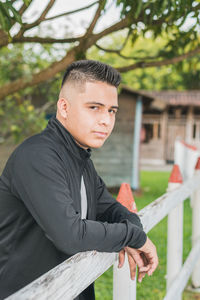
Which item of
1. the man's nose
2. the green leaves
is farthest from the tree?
the man's nose

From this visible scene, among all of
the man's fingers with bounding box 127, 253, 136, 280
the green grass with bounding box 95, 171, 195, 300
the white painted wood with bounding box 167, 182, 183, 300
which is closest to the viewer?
the man's fingers with bounding box 127, 253, 136, 280

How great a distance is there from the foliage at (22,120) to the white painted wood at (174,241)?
402 centimetres

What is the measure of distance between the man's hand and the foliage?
515 cm

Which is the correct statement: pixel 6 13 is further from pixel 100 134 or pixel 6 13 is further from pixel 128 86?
pixel 128 86

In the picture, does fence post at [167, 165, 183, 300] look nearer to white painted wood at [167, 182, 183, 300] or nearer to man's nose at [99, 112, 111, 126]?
white painted wood at [167, 182, 183, 300]

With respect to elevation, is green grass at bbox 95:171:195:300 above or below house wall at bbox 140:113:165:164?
above

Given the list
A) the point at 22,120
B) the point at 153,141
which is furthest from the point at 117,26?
Answer: the point at 153,141

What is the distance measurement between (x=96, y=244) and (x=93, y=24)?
6.64ft

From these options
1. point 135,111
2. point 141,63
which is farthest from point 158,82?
point 141,63

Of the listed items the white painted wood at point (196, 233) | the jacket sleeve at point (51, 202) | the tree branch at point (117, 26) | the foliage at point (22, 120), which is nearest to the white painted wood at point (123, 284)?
the jacket sleeve at point (51, 202)

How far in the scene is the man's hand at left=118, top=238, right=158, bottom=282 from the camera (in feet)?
5.90

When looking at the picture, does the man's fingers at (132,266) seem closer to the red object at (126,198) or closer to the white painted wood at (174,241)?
the red object at (126,198)

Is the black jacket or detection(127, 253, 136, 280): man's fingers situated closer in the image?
the black jacket

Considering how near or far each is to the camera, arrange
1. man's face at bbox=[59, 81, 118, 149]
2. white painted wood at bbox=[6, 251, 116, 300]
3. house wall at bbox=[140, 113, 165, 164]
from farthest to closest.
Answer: house wall at bbox=[140, 113, 165, 164] → man's face at bbox=[59, 81, 118, 149] → white painted wood at bbox=[6, 251, 116, 300]
